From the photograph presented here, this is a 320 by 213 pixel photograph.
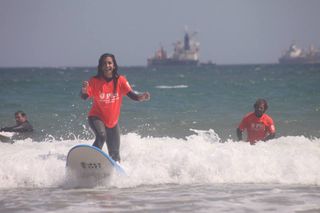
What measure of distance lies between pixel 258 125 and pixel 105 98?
3487 millimetres

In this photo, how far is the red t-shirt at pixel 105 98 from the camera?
8.60 meters

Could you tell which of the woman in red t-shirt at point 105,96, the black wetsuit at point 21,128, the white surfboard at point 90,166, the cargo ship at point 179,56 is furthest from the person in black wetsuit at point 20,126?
the cargo ship at point 179,56

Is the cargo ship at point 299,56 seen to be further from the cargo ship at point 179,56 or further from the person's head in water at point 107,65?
the person's head in water at point 107,65

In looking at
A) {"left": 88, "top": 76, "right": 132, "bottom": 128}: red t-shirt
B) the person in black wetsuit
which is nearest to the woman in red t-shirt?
{"left": 88, "top": 76, "right": 132, "bottom": 128}: red t-shirt

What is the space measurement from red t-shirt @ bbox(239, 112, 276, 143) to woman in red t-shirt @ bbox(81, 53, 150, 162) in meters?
2.79

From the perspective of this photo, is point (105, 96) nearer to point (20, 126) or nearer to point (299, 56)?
point (20, 126)

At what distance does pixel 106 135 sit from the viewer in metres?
8.78

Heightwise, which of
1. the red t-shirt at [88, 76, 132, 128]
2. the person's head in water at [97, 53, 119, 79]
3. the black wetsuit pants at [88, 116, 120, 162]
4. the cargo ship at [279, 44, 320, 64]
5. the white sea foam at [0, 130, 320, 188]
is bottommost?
the white sea foam at [0, 130, 320, 188]

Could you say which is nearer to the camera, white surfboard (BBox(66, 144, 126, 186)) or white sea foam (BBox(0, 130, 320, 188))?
white surfboard (BBox(66, 144, 126, 186))

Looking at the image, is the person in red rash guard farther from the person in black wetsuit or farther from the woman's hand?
the person in black wetsuit

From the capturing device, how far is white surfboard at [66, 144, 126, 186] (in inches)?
336

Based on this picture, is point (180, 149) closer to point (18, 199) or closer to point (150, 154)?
point (150, 154)

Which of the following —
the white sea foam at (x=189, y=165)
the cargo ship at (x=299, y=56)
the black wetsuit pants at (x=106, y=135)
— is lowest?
the white sea foam at (x=189, y=165)

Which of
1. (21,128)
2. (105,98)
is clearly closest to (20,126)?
(21,128)
